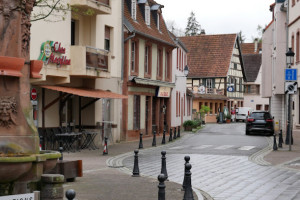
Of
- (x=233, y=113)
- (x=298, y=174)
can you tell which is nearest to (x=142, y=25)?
(x=298, y=174)

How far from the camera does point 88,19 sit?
89.4ft

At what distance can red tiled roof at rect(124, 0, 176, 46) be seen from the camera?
33.5 metres

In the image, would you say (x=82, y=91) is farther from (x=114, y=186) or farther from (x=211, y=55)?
(x=211, y=55)

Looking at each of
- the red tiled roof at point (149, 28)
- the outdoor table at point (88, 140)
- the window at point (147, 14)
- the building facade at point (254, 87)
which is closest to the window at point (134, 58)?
the red tiled roof at point (149, 28)

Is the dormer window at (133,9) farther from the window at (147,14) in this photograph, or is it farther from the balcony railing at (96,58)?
the balcony railing at (96,58)

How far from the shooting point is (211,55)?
70.8 m

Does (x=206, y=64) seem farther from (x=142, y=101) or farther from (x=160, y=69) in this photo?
(x=142, y=101)

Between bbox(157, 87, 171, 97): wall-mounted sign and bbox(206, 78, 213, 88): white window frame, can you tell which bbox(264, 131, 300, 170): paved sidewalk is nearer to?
bbox(157, 87, 171, 97): wall-mounted sign

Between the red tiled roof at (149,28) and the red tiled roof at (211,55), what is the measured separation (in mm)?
29469

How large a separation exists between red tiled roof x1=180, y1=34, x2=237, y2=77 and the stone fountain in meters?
61.2

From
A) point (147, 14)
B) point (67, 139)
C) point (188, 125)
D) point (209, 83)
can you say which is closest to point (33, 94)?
point (67, 139)

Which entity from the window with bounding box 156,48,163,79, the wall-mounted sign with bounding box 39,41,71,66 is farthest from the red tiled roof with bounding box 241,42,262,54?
the wall-mounted sign with bounding box 39,41,71,66

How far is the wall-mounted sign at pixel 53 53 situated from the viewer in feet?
74.0

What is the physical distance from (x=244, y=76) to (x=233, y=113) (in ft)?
23.6
